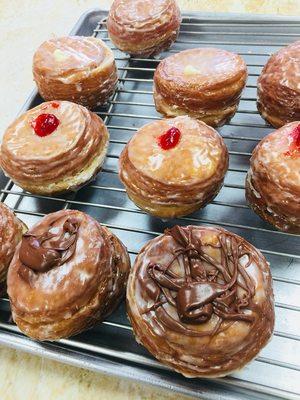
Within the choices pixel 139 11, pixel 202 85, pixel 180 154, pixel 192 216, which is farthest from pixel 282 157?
pixel 139 11

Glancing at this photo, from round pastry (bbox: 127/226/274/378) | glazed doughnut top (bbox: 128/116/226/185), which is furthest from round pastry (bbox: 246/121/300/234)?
round pastry (bbox: 127/226/274/378)

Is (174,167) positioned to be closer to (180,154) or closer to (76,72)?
(180,154)

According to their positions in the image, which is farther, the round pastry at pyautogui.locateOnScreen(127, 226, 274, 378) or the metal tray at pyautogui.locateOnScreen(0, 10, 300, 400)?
the metal tray at pyautogui.locateOnScreen(0, 10, 300, 400)

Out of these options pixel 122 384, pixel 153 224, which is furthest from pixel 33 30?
pixel 122 384

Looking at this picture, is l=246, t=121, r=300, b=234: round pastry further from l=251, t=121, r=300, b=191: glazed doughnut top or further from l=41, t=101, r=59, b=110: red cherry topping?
l=41, t=101, r=59, b=110: red cherry topping

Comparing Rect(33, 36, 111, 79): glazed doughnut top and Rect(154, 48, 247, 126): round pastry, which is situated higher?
Rect(33, 36, 111, 79): glazed doughnut top

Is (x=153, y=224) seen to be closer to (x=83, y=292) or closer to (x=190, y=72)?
(x=83, y=292)
